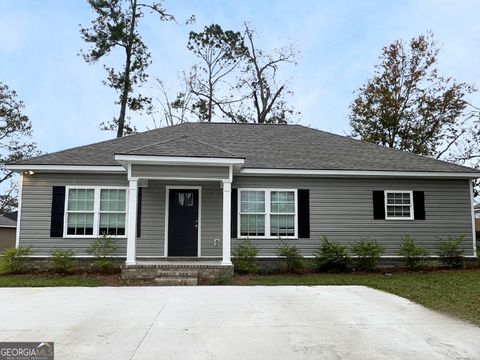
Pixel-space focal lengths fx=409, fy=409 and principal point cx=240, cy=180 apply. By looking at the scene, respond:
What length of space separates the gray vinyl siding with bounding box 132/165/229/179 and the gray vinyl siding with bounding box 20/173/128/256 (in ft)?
6.45

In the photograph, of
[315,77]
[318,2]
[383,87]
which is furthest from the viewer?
[383,87]

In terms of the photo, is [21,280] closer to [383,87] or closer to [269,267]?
[269,267]

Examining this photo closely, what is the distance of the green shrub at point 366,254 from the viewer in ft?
37.2

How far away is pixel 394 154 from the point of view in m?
13.5

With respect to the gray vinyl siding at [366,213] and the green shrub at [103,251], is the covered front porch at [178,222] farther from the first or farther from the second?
the gray vinyl siding at [366,213]

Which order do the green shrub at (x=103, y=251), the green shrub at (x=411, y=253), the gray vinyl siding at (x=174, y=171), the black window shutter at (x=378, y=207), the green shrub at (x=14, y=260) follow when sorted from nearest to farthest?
the gray vinyl siding at (x=174, y=171) < the green shrub at (x=14, y=260) < the green shrub at (x=103, y=251) < the green shrub at (x=411, y=253) < the black window shutter at (x=378, y=207)

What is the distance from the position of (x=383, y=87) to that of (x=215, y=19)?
11.6 metres

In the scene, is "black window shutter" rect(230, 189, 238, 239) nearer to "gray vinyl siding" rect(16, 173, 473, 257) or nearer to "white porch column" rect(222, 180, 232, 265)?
"gray vinyl siding" rect(16, 173, 473, 257)

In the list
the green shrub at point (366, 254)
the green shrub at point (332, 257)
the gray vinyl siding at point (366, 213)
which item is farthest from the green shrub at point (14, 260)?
the green shrub at point (366, 254)

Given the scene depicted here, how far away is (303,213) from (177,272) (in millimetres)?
4088

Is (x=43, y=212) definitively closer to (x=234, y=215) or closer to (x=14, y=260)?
(x=14, y=260)

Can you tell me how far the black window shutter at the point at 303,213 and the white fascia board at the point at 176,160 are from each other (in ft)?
8.82

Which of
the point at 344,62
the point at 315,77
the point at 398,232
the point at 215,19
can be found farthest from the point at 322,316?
the point at 215,19

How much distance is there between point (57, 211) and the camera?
37.1ft
